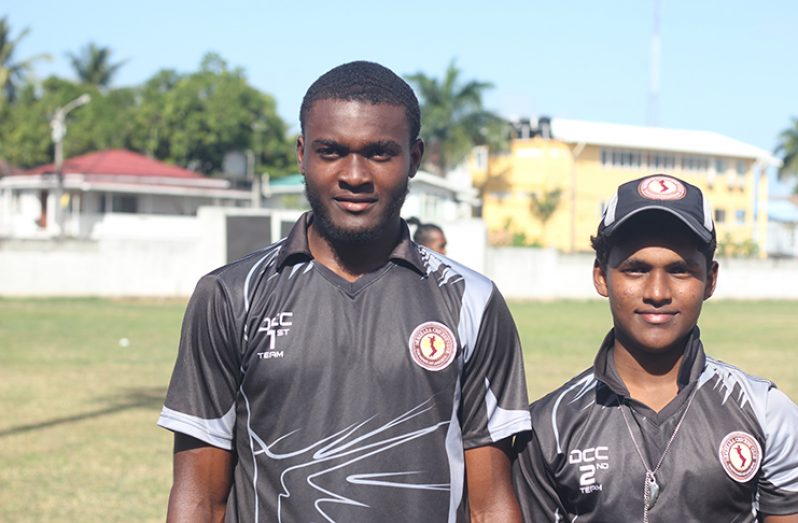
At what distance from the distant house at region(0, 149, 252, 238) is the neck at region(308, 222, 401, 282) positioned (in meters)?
45.8

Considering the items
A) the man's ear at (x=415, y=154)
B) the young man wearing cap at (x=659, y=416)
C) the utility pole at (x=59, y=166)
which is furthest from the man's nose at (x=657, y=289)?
the utility pole at (x=59, y=166)

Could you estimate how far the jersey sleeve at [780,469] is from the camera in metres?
3.09

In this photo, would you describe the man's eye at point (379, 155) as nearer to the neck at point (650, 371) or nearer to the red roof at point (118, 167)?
the neck at point (650, 371)

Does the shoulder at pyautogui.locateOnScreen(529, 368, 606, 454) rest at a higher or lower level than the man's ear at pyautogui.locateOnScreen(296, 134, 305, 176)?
lower

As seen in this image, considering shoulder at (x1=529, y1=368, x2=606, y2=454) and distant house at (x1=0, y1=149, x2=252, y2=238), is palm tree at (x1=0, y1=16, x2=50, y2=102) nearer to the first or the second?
distant house at (x1=0, y1=149, x2=252, y2=238)

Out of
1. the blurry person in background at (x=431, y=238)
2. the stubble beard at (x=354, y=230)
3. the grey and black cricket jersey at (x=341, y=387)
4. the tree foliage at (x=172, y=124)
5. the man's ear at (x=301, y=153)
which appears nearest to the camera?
the grey and black cricket jersey at (x=341, y=387)

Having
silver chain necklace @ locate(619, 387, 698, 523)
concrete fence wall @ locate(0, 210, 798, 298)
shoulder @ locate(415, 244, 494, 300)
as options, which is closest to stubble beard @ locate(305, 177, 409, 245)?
shoulder @ locate(415, 244, 494, 300)

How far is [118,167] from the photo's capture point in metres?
49.3

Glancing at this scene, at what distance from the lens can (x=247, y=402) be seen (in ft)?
9.93

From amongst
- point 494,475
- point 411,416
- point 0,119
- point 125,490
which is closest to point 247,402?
point 411,416

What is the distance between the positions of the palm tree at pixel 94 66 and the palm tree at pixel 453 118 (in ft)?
81.8

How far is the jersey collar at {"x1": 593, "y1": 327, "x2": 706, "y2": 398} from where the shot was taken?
3254 millimetres

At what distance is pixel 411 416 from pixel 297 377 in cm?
32

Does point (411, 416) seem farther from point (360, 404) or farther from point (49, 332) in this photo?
point (49, 332)
